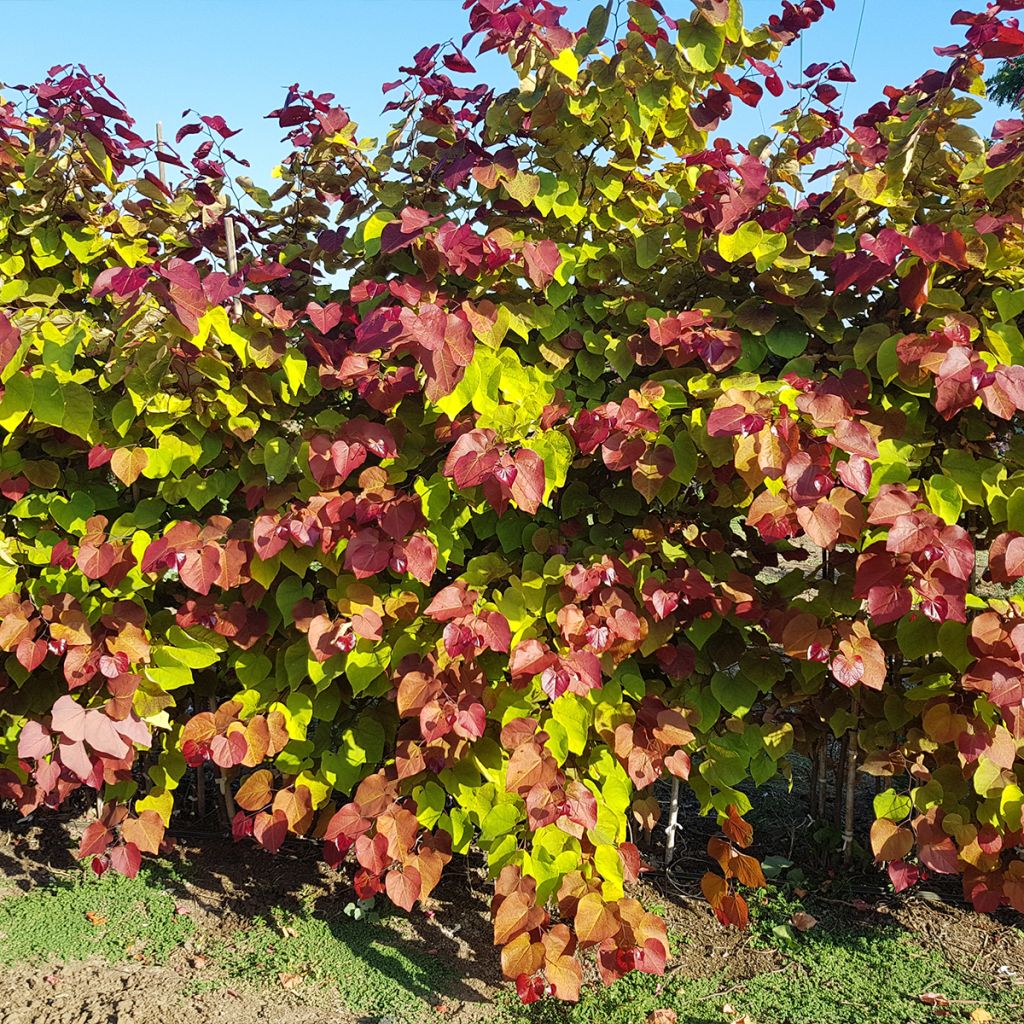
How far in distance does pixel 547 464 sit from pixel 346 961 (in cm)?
139

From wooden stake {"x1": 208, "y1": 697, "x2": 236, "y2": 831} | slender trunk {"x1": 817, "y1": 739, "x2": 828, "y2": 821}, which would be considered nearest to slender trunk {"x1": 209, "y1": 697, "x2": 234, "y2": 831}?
wooden stake {"x1": 208, "y1": 697, "x2": 236, "y2": 831}

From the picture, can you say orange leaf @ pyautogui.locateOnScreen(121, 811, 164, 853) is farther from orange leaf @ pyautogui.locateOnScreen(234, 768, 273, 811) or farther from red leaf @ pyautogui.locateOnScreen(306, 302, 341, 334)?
red leaf @ pyautogui.locateOnScreen(306, 302, 341, 334)

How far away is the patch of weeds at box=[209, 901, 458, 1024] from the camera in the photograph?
2.31m

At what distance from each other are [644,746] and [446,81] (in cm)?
169

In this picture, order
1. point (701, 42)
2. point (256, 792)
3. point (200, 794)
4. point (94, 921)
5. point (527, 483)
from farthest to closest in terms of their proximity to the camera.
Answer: point (200, 794) < point (94, 921) < point (256, 792) < point (701, 42) < point (527, 483)

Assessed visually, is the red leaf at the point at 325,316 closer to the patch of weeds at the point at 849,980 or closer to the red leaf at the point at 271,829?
the red leaf at the point at 271,829

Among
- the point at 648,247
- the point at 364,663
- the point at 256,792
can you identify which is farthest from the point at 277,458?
the point at 648,247

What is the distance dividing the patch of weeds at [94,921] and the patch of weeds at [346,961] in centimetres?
20

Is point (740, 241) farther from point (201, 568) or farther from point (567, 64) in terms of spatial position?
point (201, 568)

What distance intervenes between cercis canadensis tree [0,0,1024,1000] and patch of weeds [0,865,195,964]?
0.25 m

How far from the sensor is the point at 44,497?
8.31 ft

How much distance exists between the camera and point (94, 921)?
2.63 meters

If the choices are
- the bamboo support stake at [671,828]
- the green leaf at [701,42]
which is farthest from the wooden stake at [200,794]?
the green leaf at [701,42]

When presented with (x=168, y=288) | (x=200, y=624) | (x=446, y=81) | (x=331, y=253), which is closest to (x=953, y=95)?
(x=446, y=81)
